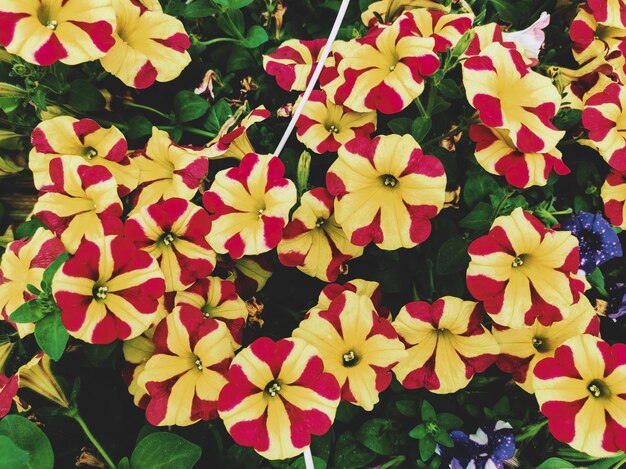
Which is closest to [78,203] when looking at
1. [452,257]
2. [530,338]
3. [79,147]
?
[79,147]

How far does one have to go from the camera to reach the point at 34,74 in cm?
89

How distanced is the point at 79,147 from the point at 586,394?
0.84 m

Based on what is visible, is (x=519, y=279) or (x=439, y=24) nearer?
(x=519, y=279)

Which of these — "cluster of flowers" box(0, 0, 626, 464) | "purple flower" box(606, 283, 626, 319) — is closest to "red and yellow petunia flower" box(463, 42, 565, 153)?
"cluster of flowers" box(0, 0, 626, 464)

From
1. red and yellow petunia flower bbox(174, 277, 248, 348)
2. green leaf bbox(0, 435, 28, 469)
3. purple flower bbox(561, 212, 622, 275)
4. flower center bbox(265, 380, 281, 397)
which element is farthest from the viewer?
purple flower bbox(561, 212, 622, 275)

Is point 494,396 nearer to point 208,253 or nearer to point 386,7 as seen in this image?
point 208,253

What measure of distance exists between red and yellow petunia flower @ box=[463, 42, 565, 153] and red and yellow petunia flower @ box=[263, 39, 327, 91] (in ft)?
0.91

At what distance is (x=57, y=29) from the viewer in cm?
80

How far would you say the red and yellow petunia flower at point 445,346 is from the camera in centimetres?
80

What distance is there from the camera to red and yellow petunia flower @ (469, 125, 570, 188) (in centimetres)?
80

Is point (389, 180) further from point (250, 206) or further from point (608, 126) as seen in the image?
point (608, 126)

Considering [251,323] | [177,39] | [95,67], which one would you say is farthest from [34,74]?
[251,323]

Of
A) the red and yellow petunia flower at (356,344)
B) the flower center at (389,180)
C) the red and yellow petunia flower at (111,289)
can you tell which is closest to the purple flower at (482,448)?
the red and yellow petunia flower at (356,344)

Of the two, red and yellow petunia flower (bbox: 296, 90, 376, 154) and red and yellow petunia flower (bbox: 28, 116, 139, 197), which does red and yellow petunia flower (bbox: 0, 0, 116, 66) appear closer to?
red and yellow petunia flower (bbox: 28, 116, 139, 197)
